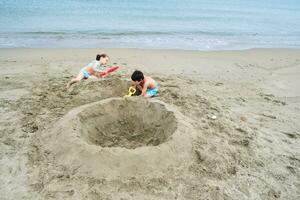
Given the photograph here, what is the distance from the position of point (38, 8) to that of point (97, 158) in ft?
53.9

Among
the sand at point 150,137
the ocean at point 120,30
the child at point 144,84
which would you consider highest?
the ocean at point 120,30

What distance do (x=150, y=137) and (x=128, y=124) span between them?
0.41 m

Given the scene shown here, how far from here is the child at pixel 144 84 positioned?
4645 millimetres

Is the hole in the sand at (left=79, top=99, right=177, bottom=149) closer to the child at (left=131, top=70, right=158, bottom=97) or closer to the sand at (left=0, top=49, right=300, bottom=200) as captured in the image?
the sand at (left=0, top=49, right=300, bottom=200)

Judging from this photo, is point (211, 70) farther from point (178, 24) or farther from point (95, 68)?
point (178, 24)

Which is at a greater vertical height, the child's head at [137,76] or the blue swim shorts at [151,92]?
the child's head at [137,76]

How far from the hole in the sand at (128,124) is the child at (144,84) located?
0.57 m

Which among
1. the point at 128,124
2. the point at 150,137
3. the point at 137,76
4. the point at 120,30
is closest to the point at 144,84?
the point at 137,76

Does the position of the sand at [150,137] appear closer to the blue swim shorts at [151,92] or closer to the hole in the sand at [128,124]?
the hole in the sand at [128,124]

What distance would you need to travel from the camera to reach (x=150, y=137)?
12.9 ft

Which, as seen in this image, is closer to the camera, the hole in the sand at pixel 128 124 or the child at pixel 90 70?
the hole in the sand at pixel 128 124

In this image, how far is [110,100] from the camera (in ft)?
13.6

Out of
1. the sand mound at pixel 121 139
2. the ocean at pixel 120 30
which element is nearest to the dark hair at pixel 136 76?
the sand mound at pixel 121 139

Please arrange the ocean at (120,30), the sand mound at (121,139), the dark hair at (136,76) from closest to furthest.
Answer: the sand mound at (121,139)
the dark hair at (136,76)
the ocean at (120,30)
